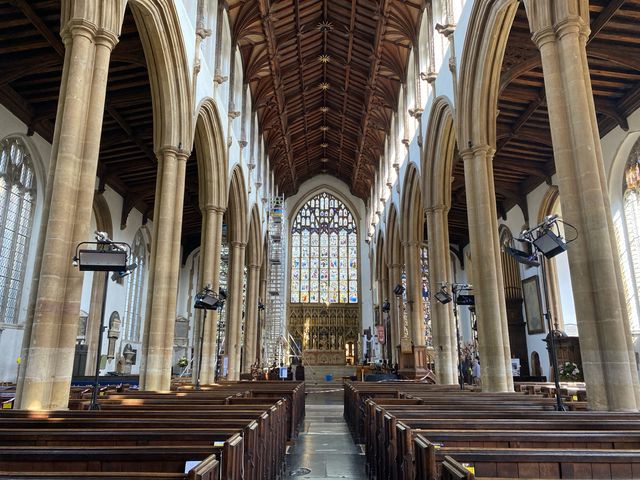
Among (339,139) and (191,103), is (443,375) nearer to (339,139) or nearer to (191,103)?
(191,103)

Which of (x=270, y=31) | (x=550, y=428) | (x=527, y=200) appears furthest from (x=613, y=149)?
(x=550, y=428)

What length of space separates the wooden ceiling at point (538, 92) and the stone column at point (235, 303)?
7460 mm

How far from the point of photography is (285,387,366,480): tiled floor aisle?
4.67 meters

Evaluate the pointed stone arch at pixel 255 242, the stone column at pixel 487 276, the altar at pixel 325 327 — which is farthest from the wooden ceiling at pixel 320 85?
the altar at pixel 325 327

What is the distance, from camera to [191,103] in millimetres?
9070

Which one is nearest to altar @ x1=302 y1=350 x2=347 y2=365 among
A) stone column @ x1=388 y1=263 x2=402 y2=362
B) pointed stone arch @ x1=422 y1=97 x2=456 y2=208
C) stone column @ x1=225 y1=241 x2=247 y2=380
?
stone column @ x1=388 y1=263 x2=402 y2=362

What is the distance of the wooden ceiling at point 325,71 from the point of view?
539 inches

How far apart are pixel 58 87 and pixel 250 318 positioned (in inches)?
392

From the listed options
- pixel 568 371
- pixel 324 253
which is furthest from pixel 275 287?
pixel 568 371

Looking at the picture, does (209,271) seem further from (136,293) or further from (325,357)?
(325,357)

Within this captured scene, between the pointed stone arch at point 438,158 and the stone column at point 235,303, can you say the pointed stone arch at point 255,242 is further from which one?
the pointed stone arch at point 438,158

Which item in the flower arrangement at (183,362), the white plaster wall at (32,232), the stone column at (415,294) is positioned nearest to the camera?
the white plaster wall at (32,232)

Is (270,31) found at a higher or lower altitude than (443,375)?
higher

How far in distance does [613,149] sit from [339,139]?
41.7ft
